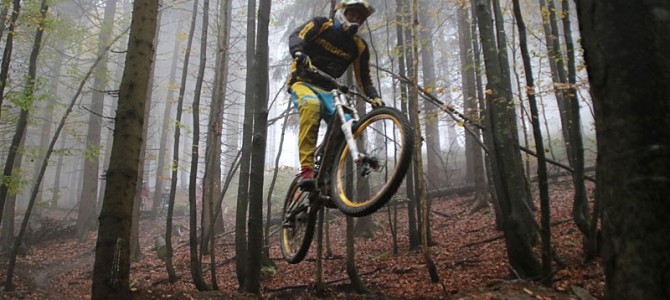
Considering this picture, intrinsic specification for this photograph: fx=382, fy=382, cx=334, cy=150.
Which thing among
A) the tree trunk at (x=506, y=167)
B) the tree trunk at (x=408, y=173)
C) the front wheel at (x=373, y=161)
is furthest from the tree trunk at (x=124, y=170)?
the tree trunk at (x=408, y=173)

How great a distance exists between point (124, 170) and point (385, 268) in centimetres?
560

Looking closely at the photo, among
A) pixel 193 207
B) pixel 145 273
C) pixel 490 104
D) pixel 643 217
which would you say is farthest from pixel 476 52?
pixel 145 273

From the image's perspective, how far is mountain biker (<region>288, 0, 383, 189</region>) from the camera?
13.9ft

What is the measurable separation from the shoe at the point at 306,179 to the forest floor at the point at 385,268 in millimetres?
1879

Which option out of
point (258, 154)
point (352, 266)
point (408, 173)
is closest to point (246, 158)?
point (258, 154)

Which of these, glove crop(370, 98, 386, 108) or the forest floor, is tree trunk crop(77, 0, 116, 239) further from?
glove crop(370, 98, 386, 108)

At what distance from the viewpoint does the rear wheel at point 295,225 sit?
4.89 meters

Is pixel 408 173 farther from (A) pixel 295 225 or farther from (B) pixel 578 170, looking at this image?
(A) pixel 295 225

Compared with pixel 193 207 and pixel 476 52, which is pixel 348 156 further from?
pixel 476 52

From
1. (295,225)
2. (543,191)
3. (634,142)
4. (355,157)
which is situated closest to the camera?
(634,142)

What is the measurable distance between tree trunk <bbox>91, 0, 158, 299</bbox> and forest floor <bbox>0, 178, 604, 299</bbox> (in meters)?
0.37

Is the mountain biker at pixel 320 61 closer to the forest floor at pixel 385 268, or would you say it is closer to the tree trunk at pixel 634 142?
the forest floor at pixel 385 268

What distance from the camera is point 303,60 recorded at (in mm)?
4195

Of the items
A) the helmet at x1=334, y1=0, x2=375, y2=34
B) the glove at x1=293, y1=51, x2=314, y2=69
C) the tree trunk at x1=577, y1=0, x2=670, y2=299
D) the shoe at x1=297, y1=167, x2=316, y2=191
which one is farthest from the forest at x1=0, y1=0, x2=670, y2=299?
the helmet at x1=334, y1=0, x2=375, y2=34
